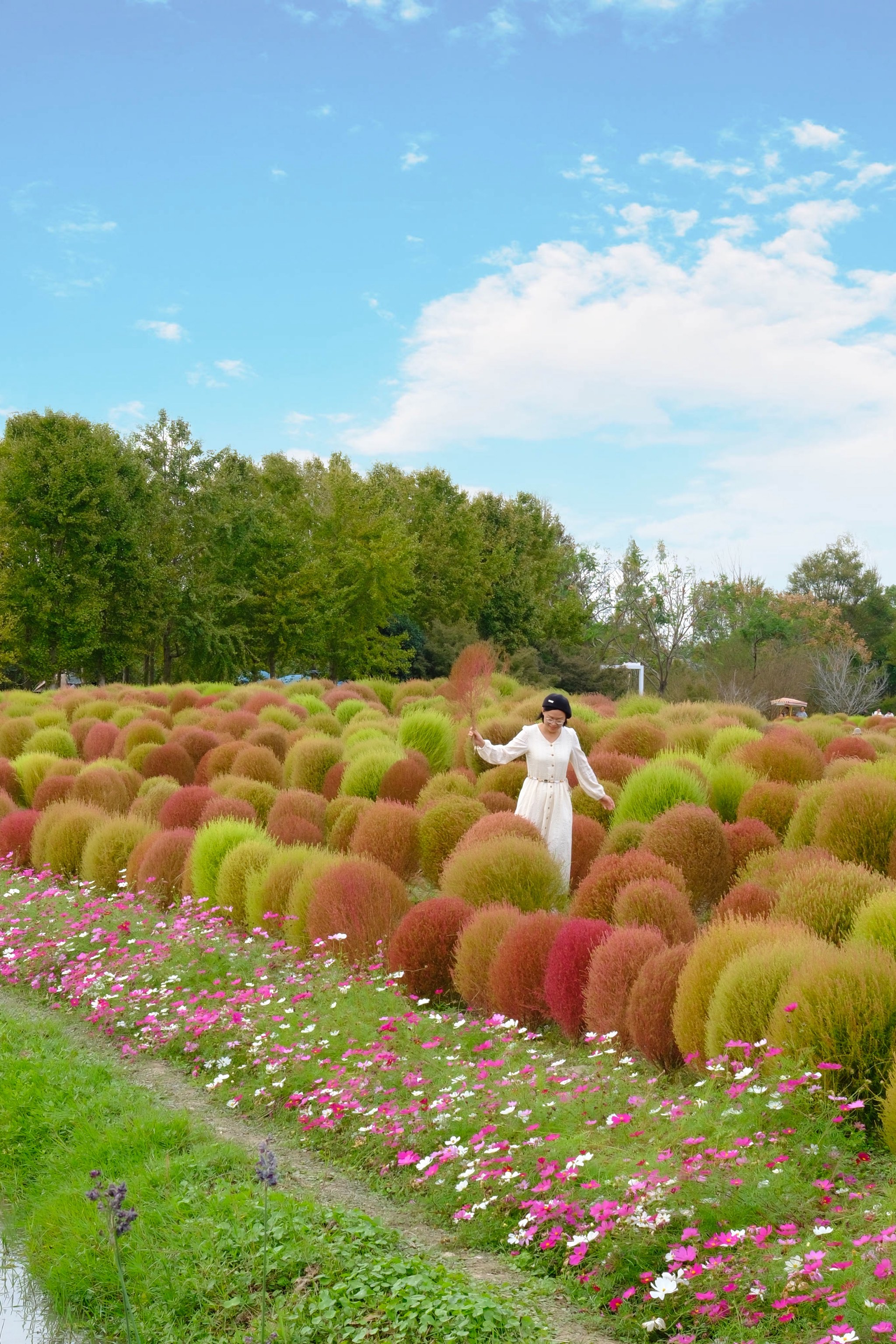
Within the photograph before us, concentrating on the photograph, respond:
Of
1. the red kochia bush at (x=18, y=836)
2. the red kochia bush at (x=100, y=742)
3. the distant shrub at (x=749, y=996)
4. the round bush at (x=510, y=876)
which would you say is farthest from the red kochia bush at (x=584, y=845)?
the red kochia bush at (x=100, y=742)

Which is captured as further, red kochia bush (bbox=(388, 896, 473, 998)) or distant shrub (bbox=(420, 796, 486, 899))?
distant shrub (bbox=(420, 796, 486, 899))

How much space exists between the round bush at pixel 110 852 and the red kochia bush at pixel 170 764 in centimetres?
377

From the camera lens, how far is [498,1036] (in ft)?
23.0

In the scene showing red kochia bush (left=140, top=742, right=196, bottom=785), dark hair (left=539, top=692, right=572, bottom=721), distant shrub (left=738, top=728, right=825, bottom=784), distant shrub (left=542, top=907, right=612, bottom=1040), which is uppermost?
dark hair (left=539, top=692, right=572, bottom=721)

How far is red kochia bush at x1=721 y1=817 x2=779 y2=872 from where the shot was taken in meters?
10.2

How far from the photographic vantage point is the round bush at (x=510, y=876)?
8883 mm

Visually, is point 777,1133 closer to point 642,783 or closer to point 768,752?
point 642,783

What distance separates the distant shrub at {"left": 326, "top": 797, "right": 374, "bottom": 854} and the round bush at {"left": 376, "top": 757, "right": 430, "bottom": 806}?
1.17 m

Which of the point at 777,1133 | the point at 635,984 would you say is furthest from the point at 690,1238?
the point at 635,984

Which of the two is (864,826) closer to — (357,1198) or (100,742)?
(357,1198)

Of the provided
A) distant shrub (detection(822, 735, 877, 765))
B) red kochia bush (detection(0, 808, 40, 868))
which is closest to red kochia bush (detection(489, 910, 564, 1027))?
distant shrub (detection(822, 735, 877, 765))

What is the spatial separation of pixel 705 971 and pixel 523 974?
5.16 feet

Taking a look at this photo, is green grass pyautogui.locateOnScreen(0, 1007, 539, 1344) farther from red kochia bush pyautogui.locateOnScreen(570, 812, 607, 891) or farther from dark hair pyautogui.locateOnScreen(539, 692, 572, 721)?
red kochia bush pyautogui.locateOnScreen(570, 812, 607, 891)

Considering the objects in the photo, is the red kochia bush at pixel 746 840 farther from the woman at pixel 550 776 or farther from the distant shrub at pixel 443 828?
the distant shrub at pixel 443 828
